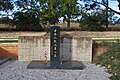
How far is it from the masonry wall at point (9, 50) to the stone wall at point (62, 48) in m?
0.75

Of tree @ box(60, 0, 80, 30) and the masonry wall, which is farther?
tree @ box(60, 0, 80, 30)

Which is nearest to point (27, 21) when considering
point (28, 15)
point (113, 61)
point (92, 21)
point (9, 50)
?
point (28, 15)

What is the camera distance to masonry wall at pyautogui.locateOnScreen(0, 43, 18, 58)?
11188mm

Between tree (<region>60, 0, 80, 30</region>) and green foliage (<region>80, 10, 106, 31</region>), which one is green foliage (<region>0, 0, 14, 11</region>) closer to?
tree (<region>60, 0, 80, 30</region>)

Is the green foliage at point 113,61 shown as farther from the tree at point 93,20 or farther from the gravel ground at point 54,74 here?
the tree at point 93,20

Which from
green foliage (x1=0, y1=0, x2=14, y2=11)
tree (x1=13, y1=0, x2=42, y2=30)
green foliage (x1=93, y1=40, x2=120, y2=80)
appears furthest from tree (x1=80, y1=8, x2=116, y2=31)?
green foliage (x1=93, y1=40, x2=120, y2=80)

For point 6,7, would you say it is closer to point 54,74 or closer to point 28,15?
point 28,15

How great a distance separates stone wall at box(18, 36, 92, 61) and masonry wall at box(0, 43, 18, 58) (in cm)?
75

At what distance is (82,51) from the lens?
34.7ft

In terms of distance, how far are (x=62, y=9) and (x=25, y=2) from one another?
139 inches

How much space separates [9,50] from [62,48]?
8.08 feet

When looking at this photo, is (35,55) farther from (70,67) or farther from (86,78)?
(86,78)

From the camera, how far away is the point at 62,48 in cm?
1052

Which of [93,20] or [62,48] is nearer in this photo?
[62,48]
